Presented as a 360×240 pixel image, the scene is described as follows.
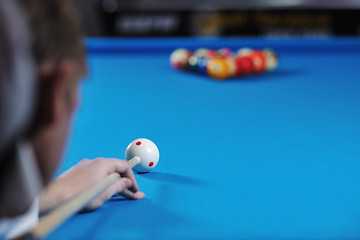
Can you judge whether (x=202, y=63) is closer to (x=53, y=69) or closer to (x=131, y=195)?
(x=131, y=195)

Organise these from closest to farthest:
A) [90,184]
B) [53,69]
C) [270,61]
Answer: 1. [53,69]
2. [90,184]
3. [270,61]

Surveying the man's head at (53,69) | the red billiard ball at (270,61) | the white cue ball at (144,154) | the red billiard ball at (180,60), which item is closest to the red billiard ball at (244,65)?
the red billiard ball at (270,61)

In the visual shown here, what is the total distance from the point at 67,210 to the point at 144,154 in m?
0.43

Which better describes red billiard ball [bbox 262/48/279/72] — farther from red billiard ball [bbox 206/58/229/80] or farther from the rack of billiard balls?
red billiard ball [bbox 206/58/229/80]

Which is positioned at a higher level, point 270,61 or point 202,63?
point 270,61

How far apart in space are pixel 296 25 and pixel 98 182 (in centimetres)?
531

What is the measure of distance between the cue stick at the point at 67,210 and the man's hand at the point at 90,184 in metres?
0.02

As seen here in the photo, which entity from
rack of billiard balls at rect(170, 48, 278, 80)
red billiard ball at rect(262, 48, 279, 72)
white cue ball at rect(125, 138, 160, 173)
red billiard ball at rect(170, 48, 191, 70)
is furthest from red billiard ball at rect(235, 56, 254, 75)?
white cue ball at rect(125, 138, 160, 173)

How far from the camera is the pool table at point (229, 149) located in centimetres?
92

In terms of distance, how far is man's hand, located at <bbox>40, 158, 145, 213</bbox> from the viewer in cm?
90

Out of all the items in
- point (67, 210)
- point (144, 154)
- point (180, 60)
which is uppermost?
point (180, 60)

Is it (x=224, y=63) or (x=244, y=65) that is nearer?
(x=224, y=63)

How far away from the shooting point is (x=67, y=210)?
0.76m

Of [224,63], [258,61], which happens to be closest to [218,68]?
[224,63]
